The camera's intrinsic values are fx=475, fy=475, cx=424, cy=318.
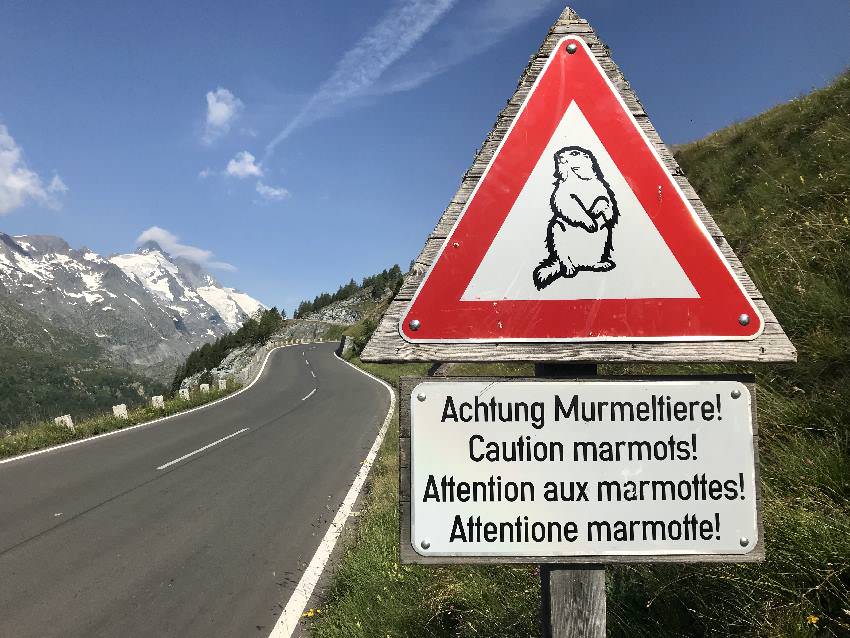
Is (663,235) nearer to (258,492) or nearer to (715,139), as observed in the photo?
(258,492)

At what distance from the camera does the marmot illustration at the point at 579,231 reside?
4.70 ft

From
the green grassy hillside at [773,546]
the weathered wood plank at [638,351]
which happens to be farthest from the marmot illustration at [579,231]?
the green grassy hillside at [773,546]

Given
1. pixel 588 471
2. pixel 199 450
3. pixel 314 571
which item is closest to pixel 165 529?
pixel 314 571

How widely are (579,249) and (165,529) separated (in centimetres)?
630

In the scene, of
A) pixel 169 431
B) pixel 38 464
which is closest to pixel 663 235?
pixel 38 464

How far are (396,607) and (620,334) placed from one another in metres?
2.64

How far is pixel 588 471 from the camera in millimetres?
1389

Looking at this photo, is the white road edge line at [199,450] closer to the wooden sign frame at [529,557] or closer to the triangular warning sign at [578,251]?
the wooden sign frame at [529,557]

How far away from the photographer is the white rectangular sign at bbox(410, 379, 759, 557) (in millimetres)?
1372

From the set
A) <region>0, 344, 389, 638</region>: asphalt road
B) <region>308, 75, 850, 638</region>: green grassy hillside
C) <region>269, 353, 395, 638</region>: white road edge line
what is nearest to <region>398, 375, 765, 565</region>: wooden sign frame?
<region>308, 75, 850, 638</region>: green grassy hillside

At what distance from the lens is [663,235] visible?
4.76 feet

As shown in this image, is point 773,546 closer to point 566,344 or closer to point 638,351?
point 638,351

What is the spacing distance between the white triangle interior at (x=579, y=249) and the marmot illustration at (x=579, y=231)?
0.01 metres

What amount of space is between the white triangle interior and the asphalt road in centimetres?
373
